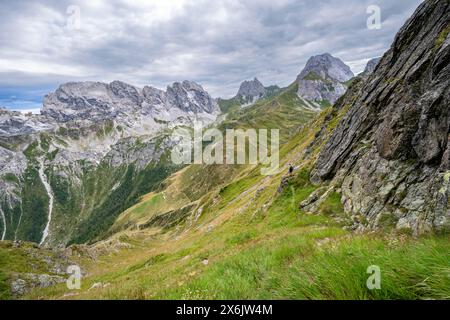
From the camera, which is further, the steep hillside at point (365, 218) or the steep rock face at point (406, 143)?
the steep rock face at point (406, 143)

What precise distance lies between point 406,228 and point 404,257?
12409 mm

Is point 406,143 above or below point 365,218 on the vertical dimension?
above

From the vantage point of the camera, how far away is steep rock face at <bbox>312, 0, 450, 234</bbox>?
51.4 ft

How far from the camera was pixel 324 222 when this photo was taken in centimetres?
2141

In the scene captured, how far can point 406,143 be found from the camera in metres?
20.4

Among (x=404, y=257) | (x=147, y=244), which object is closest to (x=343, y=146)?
(x=404, y=257)

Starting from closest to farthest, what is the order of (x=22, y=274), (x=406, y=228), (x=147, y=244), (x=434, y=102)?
1. (x=406, y=228)
2. (x=434, y=102)
3. (x=22, y=274)
4. (x=147, y=244)

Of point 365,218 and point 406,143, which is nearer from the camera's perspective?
point 365,218

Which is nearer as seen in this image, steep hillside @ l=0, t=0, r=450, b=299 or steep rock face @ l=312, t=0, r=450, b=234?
steep hillside @ l=0, t=0, r=450, b=299

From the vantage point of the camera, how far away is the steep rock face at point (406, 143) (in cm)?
1568
